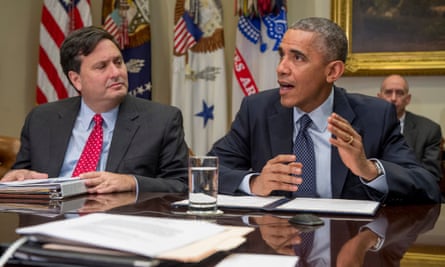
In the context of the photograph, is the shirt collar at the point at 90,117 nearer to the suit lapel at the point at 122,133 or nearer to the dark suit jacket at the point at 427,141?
the suit lapel at the point at 122,133

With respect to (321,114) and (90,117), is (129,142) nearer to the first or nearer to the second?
(90,117)

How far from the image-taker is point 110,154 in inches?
97.2

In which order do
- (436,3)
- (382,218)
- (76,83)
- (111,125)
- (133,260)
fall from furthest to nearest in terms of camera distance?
(436,3), (76,83), (111,125), (382,218), (133,260)

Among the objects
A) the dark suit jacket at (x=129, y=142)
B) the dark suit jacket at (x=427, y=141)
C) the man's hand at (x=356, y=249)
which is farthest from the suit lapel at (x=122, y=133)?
the dark suit jacket at (x=427, y=141)

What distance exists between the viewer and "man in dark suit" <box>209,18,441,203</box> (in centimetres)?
199

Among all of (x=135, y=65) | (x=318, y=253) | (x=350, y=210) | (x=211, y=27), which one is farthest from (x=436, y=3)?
(x=318, y=253)

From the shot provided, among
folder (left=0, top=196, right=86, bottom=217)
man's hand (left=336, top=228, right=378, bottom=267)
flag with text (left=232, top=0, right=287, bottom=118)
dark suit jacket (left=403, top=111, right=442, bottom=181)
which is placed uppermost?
flag with text (left=232, top=0, right=287, bottom=118)

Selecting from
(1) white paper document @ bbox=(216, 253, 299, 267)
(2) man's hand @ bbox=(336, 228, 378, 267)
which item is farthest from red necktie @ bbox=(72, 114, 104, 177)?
(1) white paper document @ bbox=(216, 253, 299, 267)

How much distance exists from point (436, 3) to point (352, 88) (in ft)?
3.14

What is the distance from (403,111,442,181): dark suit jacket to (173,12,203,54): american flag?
1.87 meters

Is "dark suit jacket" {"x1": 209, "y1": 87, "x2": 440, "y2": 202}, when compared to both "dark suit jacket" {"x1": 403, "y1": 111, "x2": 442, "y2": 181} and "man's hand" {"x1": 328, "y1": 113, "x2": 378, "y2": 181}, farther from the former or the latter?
"dark suit jacket" {"x1": 403, "y1": 111, "x2": 442, "y2": 181}

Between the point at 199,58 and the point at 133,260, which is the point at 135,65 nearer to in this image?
the point at 199,58

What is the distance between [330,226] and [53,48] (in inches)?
153

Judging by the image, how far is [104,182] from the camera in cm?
206
